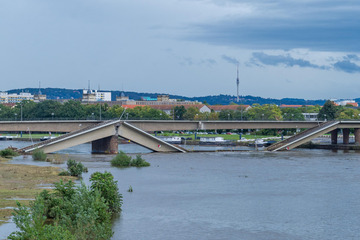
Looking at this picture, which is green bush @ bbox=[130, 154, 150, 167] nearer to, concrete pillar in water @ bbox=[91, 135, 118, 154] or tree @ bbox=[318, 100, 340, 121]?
concrete pillar in water @ bbox=[91, 135, 118, 154]

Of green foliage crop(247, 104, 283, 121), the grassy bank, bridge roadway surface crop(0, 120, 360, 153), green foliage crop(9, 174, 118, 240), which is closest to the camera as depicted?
green foliage crop(9, 174, 118, 240)

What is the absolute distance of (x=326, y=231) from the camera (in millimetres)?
42031

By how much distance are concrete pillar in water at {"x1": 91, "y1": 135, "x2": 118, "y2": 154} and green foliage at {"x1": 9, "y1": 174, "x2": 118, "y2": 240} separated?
53.7 m

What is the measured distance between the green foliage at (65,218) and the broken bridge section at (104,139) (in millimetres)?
48037

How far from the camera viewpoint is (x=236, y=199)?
5409 centimetres

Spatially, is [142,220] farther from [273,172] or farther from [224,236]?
[273,172]

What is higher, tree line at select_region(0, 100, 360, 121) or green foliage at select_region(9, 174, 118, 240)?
tree line at select_region(0, 100, 360, 121)

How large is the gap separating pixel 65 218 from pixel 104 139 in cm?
6432

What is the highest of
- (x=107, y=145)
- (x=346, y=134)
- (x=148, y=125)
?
(x=148, y=125)

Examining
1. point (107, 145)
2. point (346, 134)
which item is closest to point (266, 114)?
point (346, 134)

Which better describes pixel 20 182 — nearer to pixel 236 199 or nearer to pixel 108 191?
pixel 108 191

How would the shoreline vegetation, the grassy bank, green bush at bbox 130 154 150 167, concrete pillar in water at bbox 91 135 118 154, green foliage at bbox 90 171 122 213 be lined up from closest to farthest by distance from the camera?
1. the shoreline vegetation
2. green foliage at bbox 90 171 122 213
3. the grassy bank
4. green bush at bbox 130 154 150 167
5. concrete pillar in water at bbox 91 135 118 154

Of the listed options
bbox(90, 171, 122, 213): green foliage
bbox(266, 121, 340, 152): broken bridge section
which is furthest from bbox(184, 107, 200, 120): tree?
bbox(90, 171, 122, 213): green foliage

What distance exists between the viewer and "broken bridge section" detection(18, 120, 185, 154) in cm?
9112
